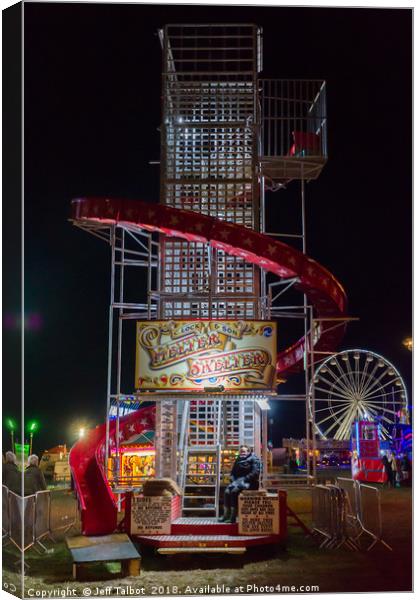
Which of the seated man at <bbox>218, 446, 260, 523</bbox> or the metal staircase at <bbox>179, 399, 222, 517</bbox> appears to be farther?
the metal staircase at <bbox>179, 399, 222, 517</bbox>

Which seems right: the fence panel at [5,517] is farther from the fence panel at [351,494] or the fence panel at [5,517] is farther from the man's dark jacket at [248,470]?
the fence panel at [351,494]

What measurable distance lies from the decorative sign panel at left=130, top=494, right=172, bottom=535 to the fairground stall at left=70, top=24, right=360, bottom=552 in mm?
19

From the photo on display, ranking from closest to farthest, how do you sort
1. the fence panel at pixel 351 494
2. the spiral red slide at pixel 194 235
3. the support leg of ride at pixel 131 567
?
the support leg of ride at pixel 131 567, the fence panel at pixel 351 494, the spiral red slide at pixel 194 235

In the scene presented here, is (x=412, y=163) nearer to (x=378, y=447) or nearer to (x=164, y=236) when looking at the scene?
(x=164, y=236)

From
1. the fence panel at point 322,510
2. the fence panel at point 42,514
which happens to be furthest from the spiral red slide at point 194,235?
the fence panel at point 322,510

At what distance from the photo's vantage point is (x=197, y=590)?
974cm

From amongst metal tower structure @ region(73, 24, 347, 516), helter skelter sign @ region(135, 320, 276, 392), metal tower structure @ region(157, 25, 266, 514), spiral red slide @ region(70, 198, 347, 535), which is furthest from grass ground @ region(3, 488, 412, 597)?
metal tower structure @ region(157, 25, 266, 514)

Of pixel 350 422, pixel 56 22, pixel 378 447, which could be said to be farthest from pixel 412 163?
pixel 350 422

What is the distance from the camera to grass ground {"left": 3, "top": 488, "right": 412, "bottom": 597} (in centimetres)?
983

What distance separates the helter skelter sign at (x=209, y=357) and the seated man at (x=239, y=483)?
1.30 m

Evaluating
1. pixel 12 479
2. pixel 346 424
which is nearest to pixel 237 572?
pixel 12 479

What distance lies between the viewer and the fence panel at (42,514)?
11.6 metres

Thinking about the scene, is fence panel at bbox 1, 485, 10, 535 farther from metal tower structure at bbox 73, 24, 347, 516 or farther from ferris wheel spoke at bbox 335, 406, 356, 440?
ferris wheel spoke at bbox 335, 406, 356, 440

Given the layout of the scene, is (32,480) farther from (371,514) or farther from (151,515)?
(371,514)
